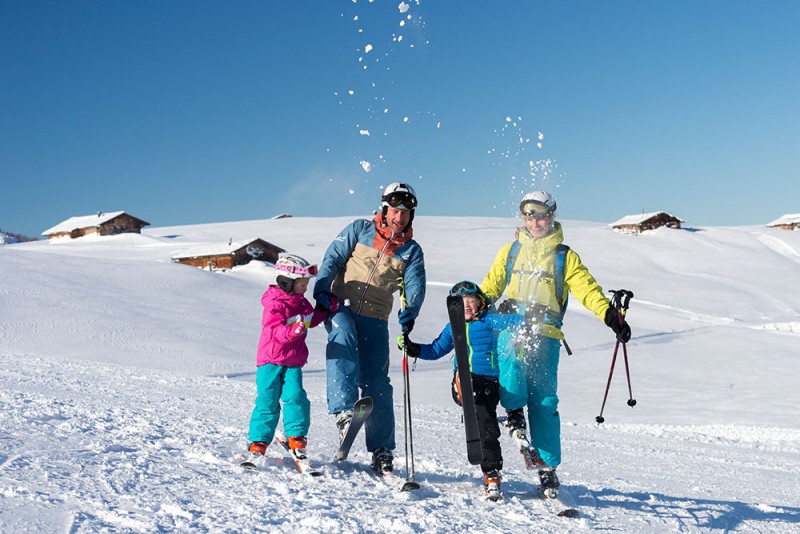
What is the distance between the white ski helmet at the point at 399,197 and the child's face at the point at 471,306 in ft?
2.95

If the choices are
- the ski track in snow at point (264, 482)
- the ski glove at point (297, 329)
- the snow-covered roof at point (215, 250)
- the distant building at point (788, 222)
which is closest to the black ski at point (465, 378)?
the ski track in snow at point (264, 482)

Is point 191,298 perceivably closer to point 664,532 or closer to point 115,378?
point 115,378

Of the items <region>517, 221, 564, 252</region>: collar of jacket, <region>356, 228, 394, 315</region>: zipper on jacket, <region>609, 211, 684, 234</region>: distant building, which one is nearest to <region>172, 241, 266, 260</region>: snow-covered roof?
<region>356, 228, 394, 315</region>: zipper on jacket

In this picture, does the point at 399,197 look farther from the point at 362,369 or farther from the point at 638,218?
the point at 638,218

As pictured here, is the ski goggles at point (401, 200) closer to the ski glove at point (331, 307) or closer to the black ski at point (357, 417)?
the ski glove at point (331, 307)

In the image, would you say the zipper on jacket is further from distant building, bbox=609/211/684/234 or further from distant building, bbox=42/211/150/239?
distant building, bbox=609/211/684/234

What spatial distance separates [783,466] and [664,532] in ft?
15.3

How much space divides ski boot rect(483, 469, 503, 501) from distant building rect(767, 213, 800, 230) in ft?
299

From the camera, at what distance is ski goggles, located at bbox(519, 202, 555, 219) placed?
452 centimetres

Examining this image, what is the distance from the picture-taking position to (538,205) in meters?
4.53

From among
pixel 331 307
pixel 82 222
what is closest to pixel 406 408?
pixel 331 307

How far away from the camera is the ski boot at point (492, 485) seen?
4016 millimetres

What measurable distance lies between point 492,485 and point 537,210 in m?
1.86

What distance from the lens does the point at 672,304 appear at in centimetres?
3762
